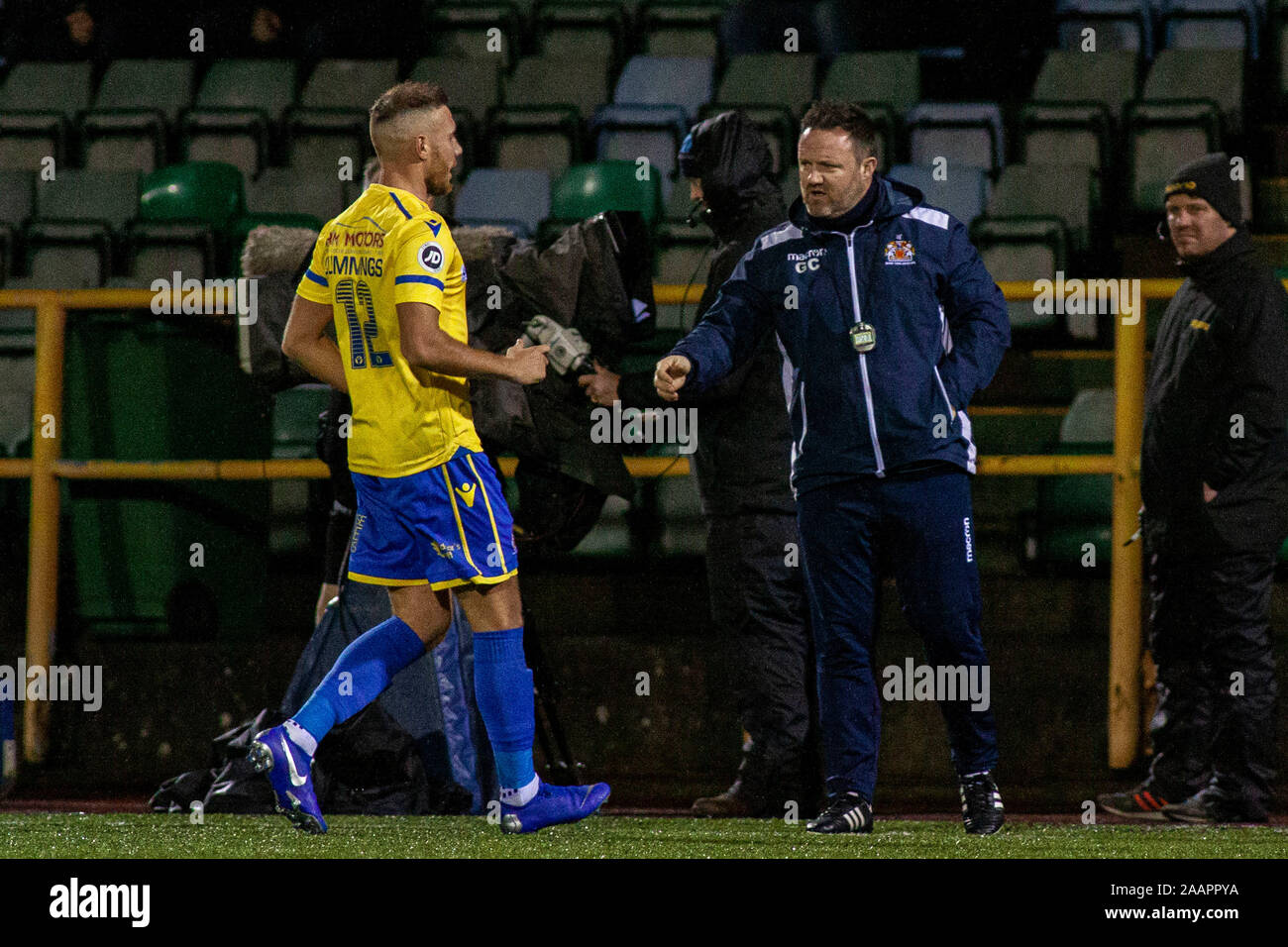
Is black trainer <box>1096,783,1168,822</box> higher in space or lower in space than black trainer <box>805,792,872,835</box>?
lower

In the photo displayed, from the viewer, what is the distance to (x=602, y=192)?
23.5 ft

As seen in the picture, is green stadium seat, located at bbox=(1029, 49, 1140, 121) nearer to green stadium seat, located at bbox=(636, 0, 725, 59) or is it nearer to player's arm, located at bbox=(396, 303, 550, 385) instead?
green stadium seat, located at bbox=(636, 0, 725, 59)

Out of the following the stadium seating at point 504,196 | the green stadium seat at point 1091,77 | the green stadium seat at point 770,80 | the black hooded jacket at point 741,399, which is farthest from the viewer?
the green stadium seat at point 770,80

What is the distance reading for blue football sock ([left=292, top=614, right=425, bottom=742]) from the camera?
339cm

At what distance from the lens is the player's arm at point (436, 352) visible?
3.31 meters

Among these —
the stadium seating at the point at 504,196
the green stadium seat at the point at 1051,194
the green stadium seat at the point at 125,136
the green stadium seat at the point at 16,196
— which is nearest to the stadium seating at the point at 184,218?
the green stadium seat at the point at 125,136

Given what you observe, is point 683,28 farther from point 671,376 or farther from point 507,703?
point 507,703

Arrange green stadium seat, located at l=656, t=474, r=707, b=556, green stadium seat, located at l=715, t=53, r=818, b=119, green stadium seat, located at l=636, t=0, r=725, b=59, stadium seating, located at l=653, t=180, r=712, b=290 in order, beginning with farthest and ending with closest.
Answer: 1. green stadium seat, located at l=636, t=0, r=725, b=59
2. green stadium seat, located at l=715, t=53, r=818, b=119
3. stadium seating, located at l=653, t=180, r=712, b=290
4. green stadium seat, located at l=656, t=474, r=707, b=556

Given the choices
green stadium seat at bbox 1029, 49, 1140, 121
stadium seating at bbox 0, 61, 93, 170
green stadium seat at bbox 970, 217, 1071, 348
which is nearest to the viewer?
green stadium seat at bbox 970, 217, 1071, 348

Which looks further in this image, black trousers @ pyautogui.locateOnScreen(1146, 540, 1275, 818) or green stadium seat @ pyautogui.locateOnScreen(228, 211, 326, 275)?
green stadium seat @ pyautogui.locateOnScreen(228, 211, 326, 275)

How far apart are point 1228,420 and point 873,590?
1217 mm

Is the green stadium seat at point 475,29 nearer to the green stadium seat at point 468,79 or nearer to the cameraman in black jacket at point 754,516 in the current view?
the green stadium seat at point 468,79

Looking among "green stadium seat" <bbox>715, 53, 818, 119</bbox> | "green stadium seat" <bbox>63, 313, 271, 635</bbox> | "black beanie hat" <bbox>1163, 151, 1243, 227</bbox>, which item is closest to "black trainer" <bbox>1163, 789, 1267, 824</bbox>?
"black beanie hat" <bbox>1163, 151, 1243, 227</bbox>

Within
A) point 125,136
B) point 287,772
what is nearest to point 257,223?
point 125,136
